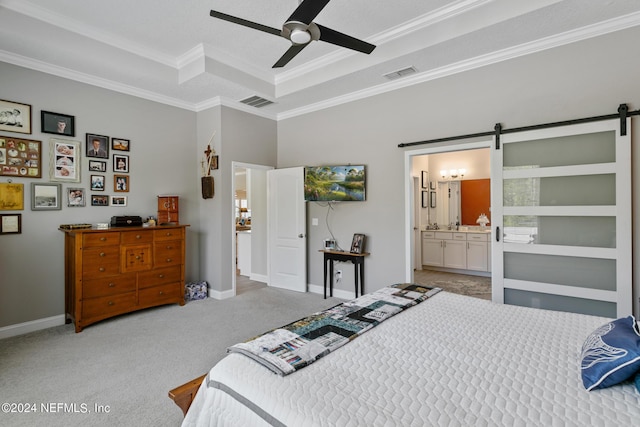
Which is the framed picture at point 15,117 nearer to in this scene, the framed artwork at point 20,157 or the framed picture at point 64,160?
the framed artwork at point 20,157

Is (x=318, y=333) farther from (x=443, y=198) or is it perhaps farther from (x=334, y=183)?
(x=443, y=198)

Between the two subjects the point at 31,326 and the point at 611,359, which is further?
the point at 31,326

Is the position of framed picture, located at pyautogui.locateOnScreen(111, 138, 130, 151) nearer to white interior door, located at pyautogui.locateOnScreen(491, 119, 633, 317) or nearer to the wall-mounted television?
the wall-mounted television

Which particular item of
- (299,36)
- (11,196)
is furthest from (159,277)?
(299,36)

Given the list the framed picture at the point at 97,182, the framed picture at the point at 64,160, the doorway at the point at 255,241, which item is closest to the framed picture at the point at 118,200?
the framed picture at the point at 97,182

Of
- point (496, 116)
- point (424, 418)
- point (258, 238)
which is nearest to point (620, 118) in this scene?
point (496, 116)

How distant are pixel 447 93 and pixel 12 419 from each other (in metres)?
4.78

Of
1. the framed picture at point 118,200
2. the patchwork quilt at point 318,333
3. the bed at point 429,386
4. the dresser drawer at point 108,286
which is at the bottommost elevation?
the dresser drawer at point 108,286

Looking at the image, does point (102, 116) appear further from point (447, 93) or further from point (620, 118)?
Answer: point (620, 118)

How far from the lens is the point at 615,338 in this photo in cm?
134

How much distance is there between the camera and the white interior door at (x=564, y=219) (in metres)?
2.90

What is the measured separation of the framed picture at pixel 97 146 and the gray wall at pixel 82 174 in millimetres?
73

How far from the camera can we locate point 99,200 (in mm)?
4090

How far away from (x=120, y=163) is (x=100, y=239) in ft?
3.79
